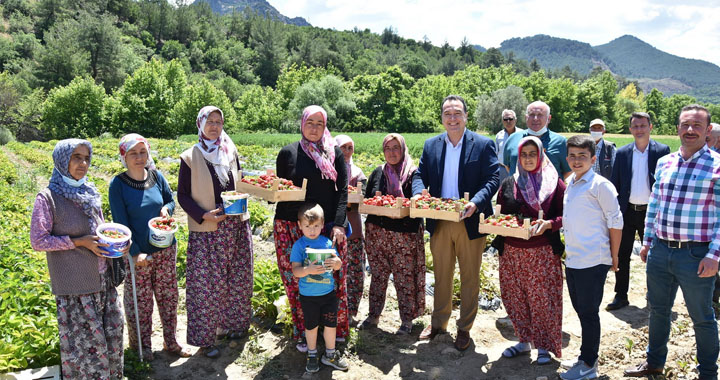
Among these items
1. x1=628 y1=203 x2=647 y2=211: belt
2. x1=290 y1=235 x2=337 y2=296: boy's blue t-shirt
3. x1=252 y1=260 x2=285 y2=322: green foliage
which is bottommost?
x1=252 y1=260 x2=285 y2=322: green foliage

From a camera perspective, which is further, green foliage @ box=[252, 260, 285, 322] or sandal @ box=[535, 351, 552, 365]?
green foliage @ box=[252, 260, 285, 322]

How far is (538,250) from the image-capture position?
154 inches

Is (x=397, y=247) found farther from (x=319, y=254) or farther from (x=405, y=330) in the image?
(x=319, y=254)

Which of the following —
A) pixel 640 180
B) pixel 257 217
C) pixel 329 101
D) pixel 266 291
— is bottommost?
pixel 266 291

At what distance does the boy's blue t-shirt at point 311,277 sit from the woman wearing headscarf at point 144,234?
3.69ft

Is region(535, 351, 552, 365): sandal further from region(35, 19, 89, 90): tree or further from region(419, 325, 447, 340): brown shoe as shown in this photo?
region(35, 19, 89, 90): tree

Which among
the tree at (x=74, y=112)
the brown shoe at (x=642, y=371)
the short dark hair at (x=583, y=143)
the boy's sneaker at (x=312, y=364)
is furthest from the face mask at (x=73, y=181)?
the tree at (x=74, y=112)

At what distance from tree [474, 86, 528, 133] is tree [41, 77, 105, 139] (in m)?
38.6

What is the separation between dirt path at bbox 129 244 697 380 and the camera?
156 inches

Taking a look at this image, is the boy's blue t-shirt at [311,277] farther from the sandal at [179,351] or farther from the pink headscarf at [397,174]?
the sandal at [179,351]

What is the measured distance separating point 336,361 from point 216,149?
2151mm

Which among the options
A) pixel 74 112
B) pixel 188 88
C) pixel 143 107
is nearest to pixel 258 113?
pixel 188 88

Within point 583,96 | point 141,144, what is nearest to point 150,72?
point 141,144

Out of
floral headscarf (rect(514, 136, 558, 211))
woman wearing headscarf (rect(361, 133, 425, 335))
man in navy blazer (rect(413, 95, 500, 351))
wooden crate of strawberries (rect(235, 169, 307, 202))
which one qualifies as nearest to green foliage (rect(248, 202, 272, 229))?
woman wearing headscarf (rect(361, 133, 425, 335))
